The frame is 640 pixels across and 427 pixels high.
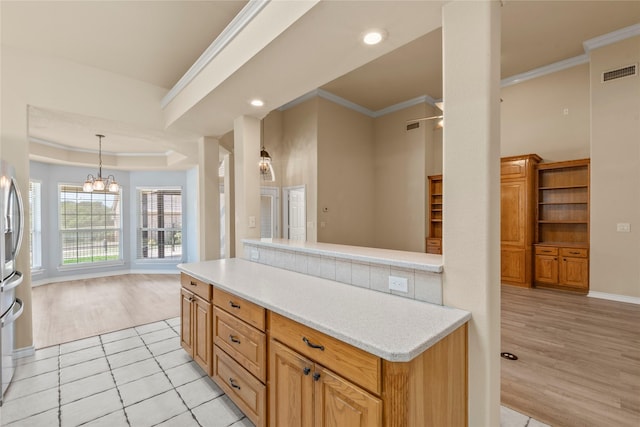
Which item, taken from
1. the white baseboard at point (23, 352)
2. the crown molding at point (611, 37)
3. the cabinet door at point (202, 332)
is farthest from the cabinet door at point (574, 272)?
the white baseboard at point (23, 352)

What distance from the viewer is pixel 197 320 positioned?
240 centimetres

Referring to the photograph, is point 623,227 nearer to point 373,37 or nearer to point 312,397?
point 373,37

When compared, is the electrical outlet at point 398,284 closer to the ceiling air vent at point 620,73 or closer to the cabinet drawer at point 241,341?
the cabinet drawer at point 241,341

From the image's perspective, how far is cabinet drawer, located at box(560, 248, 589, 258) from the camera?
4.46m

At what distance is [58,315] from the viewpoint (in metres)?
4.05

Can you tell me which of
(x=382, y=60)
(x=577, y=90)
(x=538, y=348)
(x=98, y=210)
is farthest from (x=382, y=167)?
(x=98, y=210)

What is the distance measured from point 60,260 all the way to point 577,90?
10.6 metres

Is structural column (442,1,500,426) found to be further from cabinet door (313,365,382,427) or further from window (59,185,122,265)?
window (59,185,122,265)

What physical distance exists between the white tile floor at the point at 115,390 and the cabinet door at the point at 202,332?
210mm

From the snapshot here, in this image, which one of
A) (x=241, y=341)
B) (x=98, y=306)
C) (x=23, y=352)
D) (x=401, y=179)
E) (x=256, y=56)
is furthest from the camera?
(x=401, y=179)

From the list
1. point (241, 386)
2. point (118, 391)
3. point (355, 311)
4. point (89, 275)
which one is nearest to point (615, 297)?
point (355, 311)

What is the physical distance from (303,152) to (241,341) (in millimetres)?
4590

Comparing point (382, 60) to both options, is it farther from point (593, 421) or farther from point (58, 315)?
point (58, 315)

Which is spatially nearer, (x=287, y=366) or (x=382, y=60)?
(x=287, y=366)
